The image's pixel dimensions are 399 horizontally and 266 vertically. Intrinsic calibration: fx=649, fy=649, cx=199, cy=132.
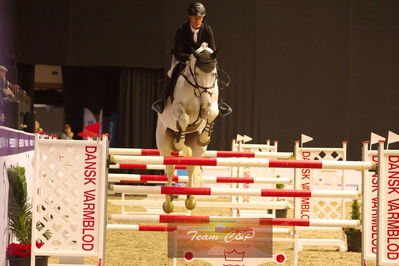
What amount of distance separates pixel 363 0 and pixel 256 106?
124 inches

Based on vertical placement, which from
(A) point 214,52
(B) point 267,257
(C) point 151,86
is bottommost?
(B) point 267,257

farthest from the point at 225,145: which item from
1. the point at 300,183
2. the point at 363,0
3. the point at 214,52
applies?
the point at 214,52

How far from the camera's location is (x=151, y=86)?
43.9 feet

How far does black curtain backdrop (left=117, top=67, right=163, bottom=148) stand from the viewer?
13.3 meters

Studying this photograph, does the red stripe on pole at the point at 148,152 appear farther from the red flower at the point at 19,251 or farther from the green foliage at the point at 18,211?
the red flower at the point at 19,251

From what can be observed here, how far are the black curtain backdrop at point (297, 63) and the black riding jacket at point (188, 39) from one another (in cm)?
829

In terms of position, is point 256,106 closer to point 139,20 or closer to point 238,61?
point 238,61

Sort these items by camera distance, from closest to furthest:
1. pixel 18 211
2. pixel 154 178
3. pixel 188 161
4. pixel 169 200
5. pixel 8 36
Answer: pixel 188 161 → pixel 18 211 → pixel 169 200 → pixel 154 178 → pixel 8 36

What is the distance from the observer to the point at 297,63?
13500mm

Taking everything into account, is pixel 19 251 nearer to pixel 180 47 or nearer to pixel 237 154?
pixel 180 47

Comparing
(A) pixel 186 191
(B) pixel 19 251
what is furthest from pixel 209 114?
(B) pixel 19 251

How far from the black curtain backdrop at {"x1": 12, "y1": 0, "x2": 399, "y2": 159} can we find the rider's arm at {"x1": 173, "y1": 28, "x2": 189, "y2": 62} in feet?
27.2

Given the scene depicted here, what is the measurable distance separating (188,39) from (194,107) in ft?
1.77

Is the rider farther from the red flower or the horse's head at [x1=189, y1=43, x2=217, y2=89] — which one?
the red flower
